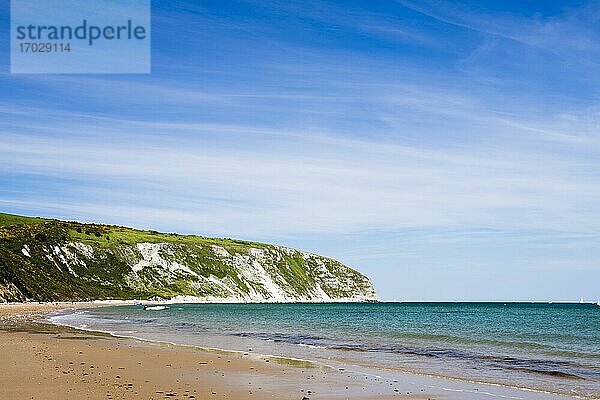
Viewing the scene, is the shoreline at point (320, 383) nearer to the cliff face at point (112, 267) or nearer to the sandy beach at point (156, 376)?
the sandy beach at point (156, 376)

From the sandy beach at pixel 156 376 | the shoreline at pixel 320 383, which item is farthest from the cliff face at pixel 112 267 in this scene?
the shoreline at pixel 320 383

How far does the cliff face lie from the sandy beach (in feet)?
320

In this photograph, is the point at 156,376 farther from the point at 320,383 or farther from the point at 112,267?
the point at 112,267

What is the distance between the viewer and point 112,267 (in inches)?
6550

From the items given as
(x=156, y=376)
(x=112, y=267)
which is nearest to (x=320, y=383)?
(x=156, y=376)

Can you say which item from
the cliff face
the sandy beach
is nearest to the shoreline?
the sandy beach

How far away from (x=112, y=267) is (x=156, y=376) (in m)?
153

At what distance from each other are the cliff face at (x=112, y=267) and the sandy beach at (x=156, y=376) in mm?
97394

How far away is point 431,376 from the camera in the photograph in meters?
23.7

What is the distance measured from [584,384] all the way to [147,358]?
17.6 m

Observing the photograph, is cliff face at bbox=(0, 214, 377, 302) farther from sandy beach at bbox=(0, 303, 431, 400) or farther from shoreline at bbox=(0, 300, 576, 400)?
shoreline at bbox=(0, 300, 576, 400)

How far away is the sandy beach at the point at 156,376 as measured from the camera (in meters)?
17.8

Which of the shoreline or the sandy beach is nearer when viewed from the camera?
the sandy beach

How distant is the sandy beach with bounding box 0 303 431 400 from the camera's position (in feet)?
58.2
